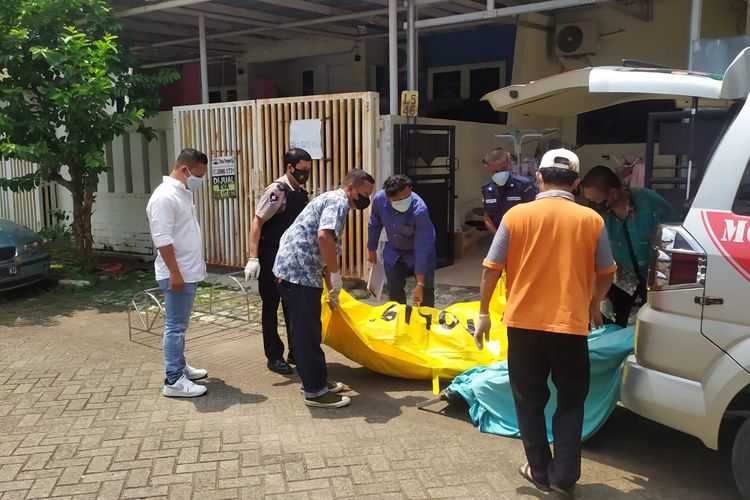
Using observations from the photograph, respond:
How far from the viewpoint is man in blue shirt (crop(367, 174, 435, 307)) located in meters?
5.32

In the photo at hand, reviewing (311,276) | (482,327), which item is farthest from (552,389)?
(311,276)

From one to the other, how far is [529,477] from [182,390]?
2.64 metres

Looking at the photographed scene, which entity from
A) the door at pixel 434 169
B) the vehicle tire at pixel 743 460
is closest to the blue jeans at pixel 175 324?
the vehicle tire at pixel 743 460

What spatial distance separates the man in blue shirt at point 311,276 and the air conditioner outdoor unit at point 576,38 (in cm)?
820

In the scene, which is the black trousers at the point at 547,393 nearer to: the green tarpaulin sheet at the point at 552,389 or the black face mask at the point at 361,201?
the green tarpaulin sheet at the point at 552,389

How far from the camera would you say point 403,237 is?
5.53 metres

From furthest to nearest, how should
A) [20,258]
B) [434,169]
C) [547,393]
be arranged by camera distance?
[434,169] < [20,258] < [547,393]

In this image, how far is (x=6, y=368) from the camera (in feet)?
18.3

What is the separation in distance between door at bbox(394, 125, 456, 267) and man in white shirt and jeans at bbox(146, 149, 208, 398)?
135 inches

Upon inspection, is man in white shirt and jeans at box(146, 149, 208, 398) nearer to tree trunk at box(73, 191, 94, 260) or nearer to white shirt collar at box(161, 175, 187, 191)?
white shirt collar at box(161, 175, 187, 191)

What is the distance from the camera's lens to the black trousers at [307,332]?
4.50 metres

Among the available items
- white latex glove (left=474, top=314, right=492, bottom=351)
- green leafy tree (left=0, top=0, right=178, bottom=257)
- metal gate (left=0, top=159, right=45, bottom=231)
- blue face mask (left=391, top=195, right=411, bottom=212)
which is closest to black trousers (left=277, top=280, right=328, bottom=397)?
blue face mask (left=391, top=195, right=411, bottom=212)

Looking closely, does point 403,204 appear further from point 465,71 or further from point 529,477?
point 465,71

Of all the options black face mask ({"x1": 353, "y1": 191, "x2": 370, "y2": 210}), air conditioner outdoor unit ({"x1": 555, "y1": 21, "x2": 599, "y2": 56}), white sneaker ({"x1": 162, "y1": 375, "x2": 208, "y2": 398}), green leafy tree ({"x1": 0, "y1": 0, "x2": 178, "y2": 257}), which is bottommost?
white sneaker ({"x1": 162, "y1": 375, "x2": 208, "y2": 398})
